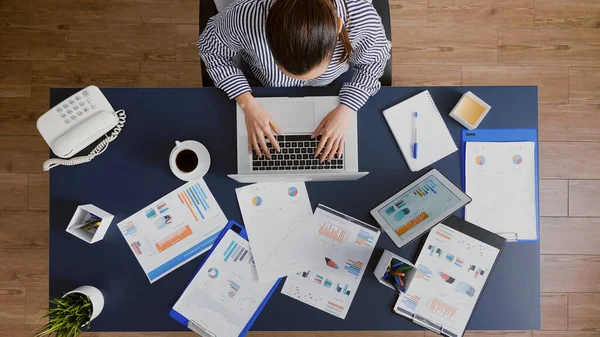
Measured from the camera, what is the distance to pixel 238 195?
4.00 feet

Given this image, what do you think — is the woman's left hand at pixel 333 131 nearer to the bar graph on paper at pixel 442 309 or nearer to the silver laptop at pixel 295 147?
the silver laptop at pixel 295 147

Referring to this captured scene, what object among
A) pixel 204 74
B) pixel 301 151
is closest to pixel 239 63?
pixel 204 74

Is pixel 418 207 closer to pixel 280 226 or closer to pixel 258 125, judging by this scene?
pixel 280 226

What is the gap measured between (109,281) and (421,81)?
1.53m

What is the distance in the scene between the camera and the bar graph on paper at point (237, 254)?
3.96 feet

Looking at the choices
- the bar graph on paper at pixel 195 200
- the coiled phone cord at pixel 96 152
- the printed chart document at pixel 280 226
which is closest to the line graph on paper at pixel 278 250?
the printed chart document at pixel 280 226

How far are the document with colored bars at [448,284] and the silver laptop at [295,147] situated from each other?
34 centimetres

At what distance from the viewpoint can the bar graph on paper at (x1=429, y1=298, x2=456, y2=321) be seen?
1.20 meters

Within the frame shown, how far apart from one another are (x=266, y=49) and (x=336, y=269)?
25.4 inches

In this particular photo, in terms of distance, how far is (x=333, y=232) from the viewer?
1.22 meters

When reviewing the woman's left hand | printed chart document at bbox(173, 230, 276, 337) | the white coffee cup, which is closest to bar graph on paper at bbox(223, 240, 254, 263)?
printed chart document at bbox(173, 230, 276, 337)

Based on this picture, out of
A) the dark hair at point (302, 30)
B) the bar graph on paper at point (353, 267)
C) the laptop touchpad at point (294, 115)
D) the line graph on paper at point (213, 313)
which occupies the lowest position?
the line graph on paper at point (213, 313)

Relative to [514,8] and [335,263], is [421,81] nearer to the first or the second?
[514,8]

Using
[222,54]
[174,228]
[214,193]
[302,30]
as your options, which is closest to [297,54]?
[302,30]
